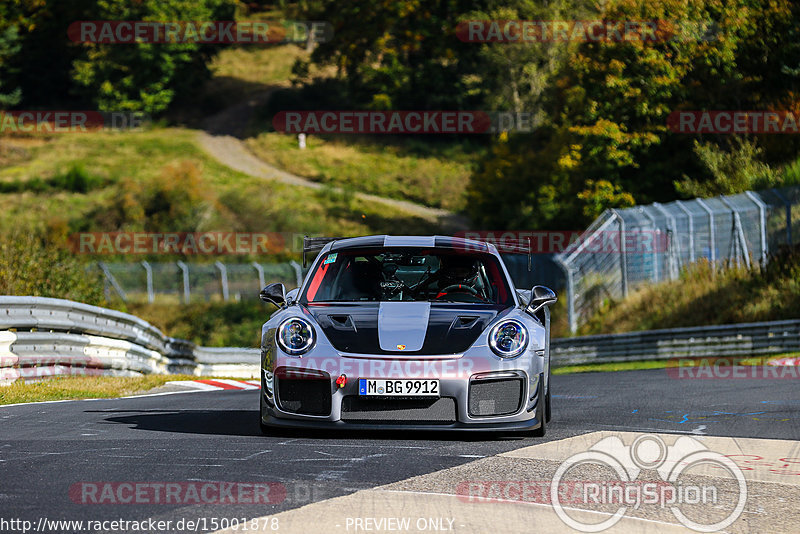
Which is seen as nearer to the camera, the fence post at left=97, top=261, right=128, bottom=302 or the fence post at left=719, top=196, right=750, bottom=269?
the fence post at left=719, top=196, right=750, bottom=269

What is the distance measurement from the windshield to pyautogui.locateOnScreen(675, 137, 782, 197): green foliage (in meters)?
24.5

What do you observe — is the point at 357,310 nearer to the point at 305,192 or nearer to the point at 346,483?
the point at 346,483

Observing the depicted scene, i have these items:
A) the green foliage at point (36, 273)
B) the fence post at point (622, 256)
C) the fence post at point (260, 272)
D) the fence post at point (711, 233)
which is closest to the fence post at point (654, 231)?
the fence post at point (622, 256)

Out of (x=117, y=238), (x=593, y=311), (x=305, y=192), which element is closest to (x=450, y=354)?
(x=593, y=311)

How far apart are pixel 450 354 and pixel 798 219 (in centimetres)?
1957

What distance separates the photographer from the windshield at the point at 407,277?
9.02 metres

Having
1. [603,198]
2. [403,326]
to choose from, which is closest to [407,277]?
[403,326]

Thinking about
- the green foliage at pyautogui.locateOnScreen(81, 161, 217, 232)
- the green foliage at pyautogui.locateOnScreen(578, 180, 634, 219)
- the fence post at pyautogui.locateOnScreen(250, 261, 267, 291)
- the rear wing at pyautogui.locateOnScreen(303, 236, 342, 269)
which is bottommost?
the rear wing at pyautogui.locateOnScreen(303, 236, 342, 269)

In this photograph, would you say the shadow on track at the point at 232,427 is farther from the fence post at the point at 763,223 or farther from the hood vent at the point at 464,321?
the fence post at the point at 763,223

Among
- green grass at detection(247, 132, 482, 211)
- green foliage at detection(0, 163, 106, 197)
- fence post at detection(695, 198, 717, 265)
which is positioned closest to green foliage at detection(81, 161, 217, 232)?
green foliage at detection(0, 163, 106, 197)

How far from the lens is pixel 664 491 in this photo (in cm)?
619

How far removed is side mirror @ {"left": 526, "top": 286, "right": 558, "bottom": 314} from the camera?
8727 mm

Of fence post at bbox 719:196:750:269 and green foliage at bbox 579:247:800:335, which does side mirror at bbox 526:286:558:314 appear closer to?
green foliage at bbox 579:247:800:335

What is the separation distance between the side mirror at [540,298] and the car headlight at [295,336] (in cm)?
179
